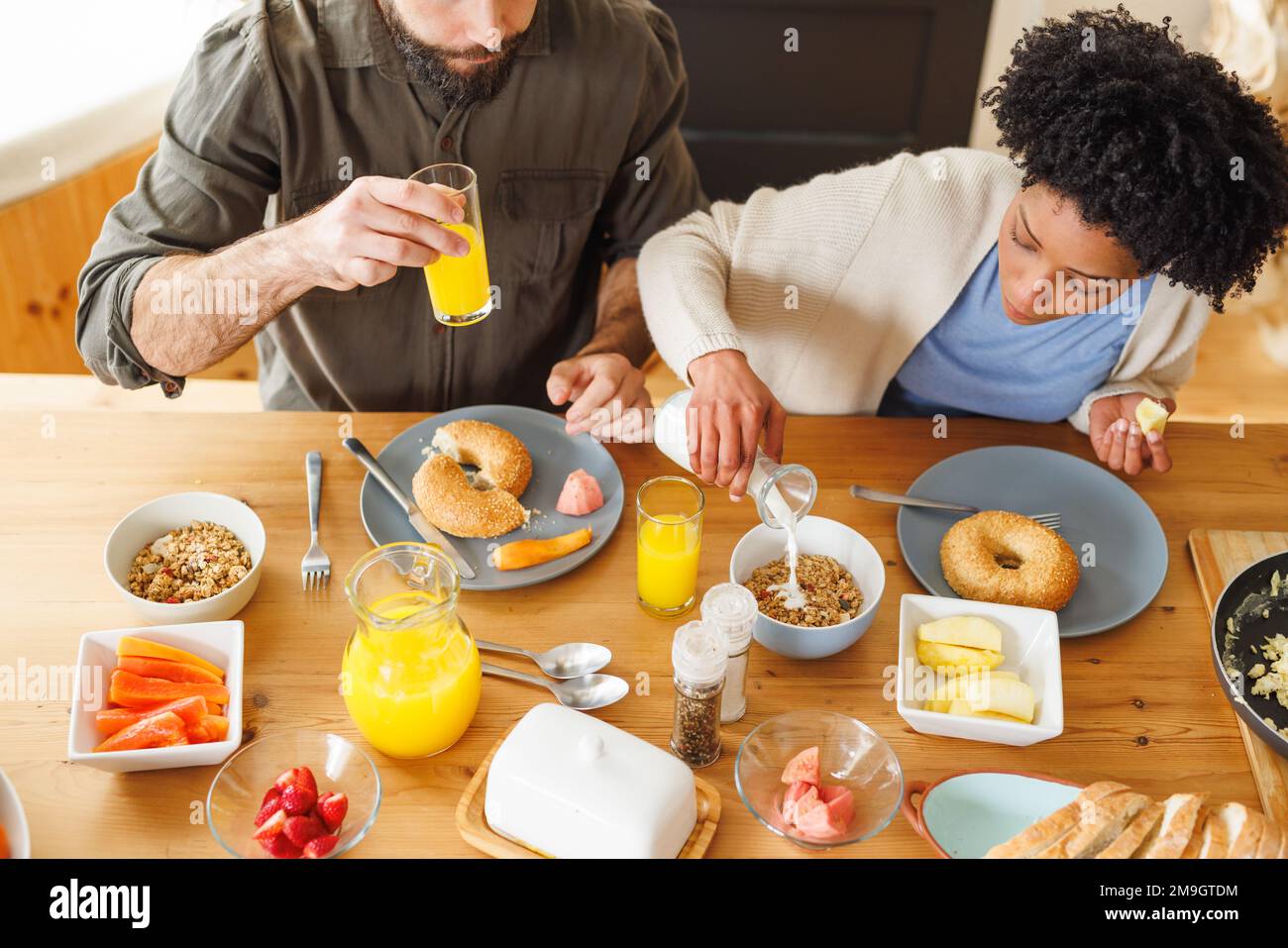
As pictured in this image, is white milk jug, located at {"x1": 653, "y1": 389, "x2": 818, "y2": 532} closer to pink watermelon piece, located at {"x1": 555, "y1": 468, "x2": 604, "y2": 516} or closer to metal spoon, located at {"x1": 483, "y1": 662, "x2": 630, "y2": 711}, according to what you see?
pink watermelon piece, located at {"x1": 555, "y1": 468, "x2": 604, "y2": 516}

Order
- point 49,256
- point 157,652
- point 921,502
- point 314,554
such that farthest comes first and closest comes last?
point 49,256, point 921,502, point 314,554, point 157,652

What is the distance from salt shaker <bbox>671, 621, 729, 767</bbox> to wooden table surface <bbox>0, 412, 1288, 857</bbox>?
0.04 m

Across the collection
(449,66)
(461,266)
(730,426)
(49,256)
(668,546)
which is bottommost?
(49,256)

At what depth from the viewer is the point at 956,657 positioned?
1.35 m

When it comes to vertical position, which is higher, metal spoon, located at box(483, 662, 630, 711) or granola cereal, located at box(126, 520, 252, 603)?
granola cereal, located at box(126, 520, 252, 603)

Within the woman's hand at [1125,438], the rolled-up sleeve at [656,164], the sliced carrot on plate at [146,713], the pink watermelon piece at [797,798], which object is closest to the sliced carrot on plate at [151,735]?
the sliced carrot on plate at [146,713]

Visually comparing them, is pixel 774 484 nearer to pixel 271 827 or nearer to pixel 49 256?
pixel 271 827

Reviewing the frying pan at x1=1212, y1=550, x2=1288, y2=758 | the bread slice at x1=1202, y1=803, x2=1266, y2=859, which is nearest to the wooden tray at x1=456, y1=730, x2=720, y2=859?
the bread slice at x1=1202, y1=803, x2=1266, y2=859

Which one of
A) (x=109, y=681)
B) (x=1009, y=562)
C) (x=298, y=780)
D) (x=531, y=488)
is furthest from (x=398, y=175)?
(x=1009, y=562)

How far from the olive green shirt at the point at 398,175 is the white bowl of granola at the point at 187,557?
1.21 feet

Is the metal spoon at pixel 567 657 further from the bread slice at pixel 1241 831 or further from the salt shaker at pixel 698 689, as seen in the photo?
the bread slice at pixel 1241 831

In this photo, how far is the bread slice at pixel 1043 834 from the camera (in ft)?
3.60

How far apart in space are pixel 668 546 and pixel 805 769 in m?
0.35

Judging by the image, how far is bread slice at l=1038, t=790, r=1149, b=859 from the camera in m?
1.09
